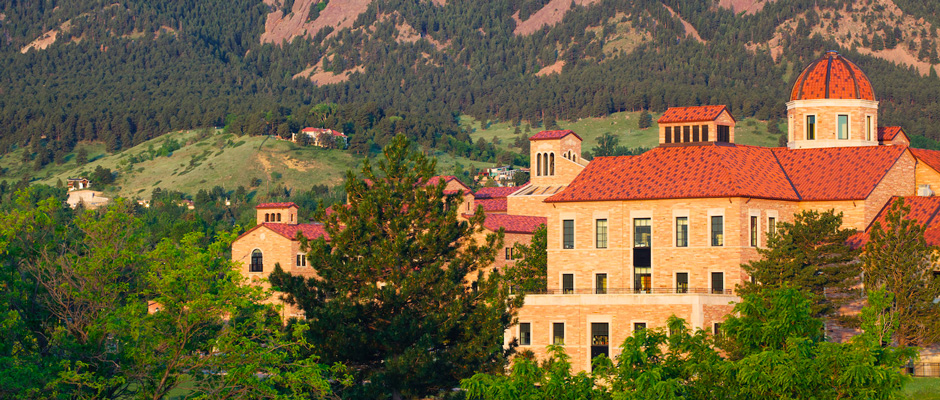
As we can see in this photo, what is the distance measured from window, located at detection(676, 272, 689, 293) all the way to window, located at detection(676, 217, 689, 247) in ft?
5.57

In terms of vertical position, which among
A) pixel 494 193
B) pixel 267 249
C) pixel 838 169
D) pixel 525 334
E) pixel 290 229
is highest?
pixel 838 169

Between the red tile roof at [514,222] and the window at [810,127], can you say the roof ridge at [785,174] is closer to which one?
the window at [810,127]

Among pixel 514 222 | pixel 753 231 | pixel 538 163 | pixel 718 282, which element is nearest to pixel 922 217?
pixel 753 231

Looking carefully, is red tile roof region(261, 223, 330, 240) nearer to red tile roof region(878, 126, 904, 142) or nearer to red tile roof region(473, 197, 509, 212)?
red tile roof region(473, 197, 509, 212)

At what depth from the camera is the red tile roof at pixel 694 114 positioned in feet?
260

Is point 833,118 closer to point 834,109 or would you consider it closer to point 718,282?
point 834,109

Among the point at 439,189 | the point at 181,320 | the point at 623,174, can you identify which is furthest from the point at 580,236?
the point at 181,320

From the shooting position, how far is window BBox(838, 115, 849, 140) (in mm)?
84688

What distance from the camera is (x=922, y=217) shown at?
232ft

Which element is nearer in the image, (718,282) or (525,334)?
(718,282)

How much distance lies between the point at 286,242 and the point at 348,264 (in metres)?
56.5

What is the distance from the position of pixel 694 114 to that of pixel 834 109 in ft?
36.3

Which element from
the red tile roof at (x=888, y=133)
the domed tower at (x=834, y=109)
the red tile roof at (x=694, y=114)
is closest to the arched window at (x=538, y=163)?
the red tile roof at (x=694, y=114)

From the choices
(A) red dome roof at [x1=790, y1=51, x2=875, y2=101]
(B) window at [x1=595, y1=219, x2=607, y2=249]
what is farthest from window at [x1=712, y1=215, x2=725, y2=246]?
(A) red dome roof at [x1=790, y1=51, x2=875, y2=101]
